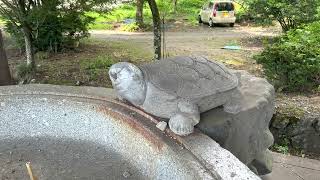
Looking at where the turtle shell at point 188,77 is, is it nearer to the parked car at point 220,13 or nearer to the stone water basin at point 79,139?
the stone water basin at point 79,139

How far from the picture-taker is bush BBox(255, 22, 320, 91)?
6.51 metres

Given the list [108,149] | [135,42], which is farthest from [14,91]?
[135,42]

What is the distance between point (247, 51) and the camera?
11430 millimetres

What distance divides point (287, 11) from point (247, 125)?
9267 mm

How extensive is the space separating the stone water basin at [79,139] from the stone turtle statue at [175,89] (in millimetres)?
126

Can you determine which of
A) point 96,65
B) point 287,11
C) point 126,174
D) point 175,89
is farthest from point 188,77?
point 287,11

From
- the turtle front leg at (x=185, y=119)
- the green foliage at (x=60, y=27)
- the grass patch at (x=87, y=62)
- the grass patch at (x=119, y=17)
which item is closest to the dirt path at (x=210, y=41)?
the grass patch at (x=87, y=62)

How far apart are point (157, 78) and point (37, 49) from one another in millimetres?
8741

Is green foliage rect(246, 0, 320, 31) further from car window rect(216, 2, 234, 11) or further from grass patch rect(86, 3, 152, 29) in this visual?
grass patch rect(86, 3, 152, 29)

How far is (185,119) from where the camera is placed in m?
2.70

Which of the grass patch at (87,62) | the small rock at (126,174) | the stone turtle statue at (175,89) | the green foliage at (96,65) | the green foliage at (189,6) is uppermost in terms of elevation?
the stone turtle statue at (175,89)

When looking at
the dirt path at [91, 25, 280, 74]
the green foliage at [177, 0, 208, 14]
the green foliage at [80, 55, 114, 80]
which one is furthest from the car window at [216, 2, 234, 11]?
the green foliage at [80, 55, 114, 80]

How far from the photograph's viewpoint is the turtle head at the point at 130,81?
2.78 metres

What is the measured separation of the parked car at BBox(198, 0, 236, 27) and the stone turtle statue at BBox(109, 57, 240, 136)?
48.7ft
